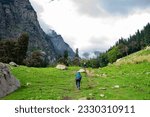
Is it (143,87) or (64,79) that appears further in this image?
(64,79)

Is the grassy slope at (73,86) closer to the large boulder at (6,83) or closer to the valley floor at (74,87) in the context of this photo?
the valley floor at (74,87)

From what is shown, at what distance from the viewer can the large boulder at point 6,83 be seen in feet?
155

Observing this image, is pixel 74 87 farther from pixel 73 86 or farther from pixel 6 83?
pixel 6 83

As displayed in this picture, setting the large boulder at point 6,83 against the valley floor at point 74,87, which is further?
the large boulder at point 6,83

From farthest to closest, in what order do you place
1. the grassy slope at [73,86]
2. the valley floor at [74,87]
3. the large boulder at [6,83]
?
the large boulder at [6,83] → the grassy slope at [73,86] → the valley floor at [74,87]

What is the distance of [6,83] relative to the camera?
49.1 m

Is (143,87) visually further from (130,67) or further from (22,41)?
(22,41)

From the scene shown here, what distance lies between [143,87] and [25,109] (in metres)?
21.7

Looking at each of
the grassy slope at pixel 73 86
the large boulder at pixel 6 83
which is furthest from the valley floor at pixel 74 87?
the large boulder at pixel 6 83

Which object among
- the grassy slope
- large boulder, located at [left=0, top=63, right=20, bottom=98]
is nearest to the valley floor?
the grassy slope

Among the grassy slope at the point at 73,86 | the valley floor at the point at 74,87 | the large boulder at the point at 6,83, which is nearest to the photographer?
the valley floor at the point at 74,87

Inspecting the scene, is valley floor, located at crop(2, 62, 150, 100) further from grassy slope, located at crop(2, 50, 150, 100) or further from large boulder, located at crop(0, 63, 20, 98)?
large boulder, located at crop(0, 63, 20, 98)

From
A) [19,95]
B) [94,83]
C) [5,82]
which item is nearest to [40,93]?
[19,95]

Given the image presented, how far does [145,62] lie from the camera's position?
74.4 meters
